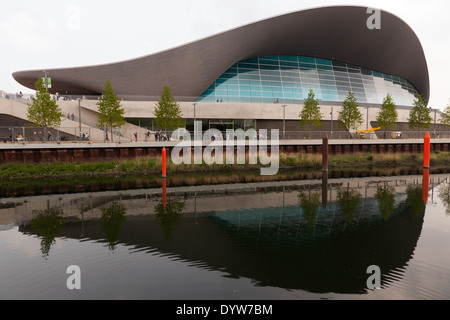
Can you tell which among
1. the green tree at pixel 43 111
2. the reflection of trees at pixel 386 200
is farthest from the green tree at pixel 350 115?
the green tree at pixel 43 111

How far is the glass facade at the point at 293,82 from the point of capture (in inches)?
1567

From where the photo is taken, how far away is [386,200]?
49.9ft

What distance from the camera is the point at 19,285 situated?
260 inches

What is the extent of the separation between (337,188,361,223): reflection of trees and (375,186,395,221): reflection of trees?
966 mm

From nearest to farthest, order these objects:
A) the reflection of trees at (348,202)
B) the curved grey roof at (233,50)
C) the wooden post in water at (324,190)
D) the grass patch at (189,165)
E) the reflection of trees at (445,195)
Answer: the reflection of trees at (348,202)
the reflection of trees at (445,195)
the wooden post in water at (324,190)
the grass patch at (189,165)
the curved grey roof at (233,50)

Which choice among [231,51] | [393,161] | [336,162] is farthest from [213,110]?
[393,161]

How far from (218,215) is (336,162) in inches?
775

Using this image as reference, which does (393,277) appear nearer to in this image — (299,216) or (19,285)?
(299,216)

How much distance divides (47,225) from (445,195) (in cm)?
1792

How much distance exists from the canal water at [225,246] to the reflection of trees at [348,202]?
9cm

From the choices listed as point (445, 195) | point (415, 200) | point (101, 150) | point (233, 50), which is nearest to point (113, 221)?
point (415, 200)

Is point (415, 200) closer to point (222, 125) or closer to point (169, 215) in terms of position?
point (169, 215)

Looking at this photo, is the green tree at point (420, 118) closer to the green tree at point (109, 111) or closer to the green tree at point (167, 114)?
the green tree at point (167, 114)
